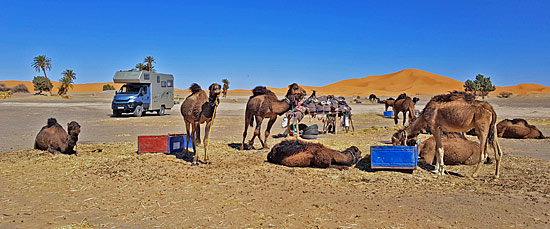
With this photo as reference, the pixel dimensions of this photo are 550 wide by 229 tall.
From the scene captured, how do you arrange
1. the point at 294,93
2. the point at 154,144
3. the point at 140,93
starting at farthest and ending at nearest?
1. the point at 140,93
2. the point at 294,93
3. the point at 154,144

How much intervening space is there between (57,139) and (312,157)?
7097mm

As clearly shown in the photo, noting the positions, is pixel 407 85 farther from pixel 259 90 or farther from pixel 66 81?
pixel 259 90

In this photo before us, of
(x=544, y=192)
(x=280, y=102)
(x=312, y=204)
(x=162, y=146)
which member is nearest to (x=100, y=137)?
(x=162, y=146)

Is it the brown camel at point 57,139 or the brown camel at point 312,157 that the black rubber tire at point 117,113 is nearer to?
the brown camel at point 57,139

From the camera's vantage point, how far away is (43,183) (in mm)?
7801

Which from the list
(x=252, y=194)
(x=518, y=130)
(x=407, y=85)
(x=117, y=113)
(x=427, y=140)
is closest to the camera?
(x=252, y=194)

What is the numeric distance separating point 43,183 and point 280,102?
664cm

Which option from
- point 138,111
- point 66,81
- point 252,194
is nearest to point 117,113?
point 138,111

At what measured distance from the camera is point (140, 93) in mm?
27812

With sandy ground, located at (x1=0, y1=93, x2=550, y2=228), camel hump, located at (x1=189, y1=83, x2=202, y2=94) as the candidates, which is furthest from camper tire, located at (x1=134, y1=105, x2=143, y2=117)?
camel hump, located at (x1=189, y1=83, x2=202, y2=94)

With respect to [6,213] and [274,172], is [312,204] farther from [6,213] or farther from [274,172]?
[6,213]

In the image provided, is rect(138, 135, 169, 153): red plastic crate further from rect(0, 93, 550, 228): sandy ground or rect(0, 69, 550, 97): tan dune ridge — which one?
rect(0, 69, 550, 97): tan dune ridge

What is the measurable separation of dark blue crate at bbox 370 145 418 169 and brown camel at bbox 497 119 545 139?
337 inches

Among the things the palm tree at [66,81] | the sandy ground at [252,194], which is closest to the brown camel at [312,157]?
the sandy ground at [252,194]
